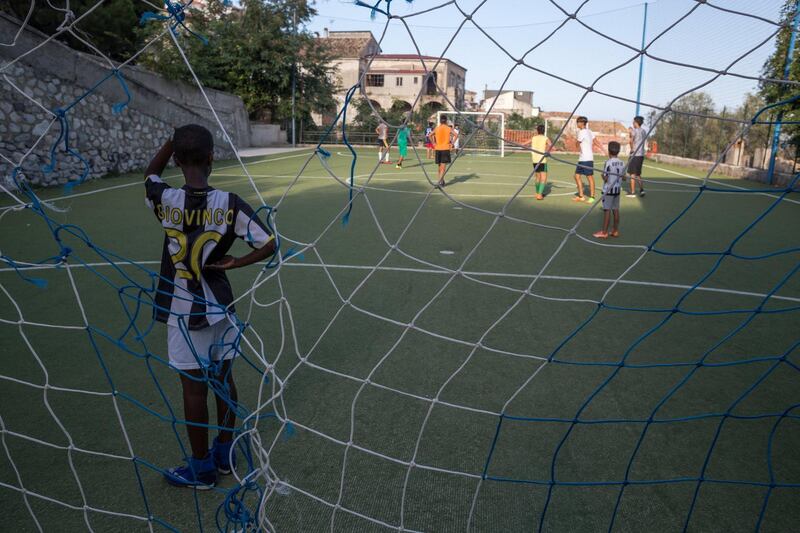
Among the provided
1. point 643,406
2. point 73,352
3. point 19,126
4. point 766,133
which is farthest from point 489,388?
point 766,133

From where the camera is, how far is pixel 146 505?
221cm

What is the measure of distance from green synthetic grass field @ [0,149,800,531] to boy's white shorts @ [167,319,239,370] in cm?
23

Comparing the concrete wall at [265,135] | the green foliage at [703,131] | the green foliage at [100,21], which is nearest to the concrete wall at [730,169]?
the green foliage at [703,131]

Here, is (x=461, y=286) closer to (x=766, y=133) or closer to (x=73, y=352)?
(x=73, y=352)

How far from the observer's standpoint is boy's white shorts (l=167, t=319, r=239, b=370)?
234cm

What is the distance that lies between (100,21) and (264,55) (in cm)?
962

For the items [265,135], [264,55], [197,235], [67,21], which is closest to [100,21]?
[264,55]

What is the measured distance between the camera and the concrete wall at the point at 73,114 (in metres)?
9.78

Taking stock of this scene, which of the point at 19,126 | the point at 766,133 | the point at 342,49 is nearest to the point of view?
the point at 19,126

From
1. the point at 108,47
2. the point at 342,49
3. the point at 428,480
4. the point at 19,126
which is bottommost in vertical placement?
the point at 428,480

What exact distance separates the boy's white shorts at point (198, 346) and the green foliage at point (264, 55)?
23145 millimetres

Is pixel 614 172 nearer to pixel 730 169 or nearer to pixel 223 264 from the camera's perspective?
pixel 223 264

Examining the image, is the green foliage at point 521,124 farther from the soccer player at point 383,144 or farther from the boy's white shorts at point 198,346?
the boy's white shorts at point 198,346

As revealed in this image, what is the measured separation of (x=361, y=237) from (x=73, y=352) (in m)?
3.93
